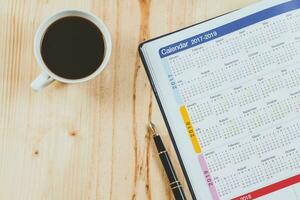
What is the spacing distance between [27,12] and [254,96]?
37 cm

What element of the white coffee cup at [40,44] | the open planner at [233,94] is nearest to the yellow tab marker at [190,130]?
the open planner at [233,94]

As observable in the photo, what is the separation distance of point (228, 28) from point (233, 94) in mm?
100

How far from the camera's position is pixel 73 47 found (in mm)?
715

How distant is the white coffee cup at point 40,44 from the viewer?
681 millimetres

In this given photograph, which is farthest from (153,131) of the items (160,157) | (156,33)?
(156,33)

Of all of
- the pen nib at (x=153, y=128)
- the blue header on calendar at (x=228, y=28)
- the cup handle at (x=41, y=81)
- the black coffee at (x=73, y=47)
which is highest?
the black coffee at (x=73, y=47)

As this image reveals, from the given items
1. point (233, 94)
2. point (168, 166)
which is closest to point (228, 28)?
point (233, 94)

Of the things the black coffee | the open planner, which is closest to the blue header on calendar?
the open planner

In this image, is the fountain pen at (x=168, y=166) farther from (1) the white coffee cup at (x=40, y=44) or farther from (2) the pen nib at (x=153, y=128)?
(1) the white coffee cup at (x=40, y=44)

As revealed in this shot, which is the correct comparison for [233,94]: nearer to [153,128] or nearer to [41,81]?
[153,128]

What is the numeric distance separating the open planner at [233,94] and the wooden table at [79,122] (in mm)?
32

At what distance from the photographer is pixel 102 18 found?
2.47 feet

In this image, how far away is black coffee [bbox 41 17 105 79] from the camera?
71 centimetres

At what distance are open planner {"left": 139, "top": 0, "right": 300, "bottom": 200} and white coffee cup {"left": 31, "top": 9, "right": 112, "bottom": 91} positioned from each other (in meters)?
0.07
